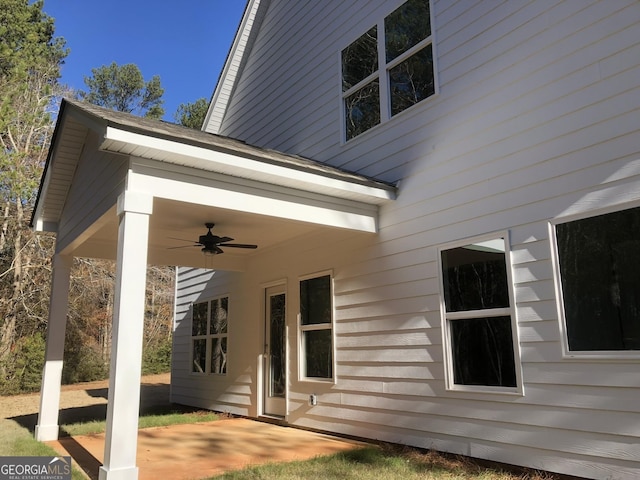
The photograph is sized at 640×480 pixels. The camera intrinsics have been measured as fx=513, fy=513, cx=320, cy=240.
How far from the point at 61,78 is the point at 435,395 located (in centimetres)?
2035

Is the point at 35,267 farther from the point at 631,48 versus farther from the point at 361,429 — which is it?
the point at 631,48

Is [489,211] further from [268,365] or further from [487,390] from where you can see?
[268,365]

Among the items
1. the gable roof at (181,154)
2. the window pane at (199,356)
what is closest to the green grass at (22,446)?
the gable roof at (181,154)

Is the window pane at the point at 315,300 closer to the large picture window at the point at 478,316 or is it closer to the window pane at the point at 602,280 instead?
the large picture window at the point at 478,316

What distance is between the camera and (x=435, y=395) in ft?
17.0

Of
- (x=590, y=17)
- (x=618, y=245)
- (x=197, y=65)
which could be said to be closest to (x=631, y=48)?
(x=590, y=17)

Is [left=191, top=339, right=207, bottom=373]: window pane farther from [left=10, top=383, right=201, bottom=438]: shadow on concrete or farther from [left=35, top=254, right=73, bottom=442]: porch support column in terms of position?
[left=35, top=254, right=73, bottom=442]: porch support column

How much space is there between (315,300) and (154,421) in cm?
346

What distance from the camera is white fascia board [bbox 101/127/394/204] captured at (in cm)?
427

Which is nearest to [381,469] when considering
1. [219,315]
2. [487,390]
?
[487,390]

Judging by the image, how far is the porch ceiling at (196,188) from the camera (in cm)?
448

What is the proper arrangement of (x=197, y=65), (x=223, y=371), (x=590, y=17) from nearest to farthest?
1. (x=590, y=17)
2. (x=223, y=371)
3. (x=197, y=65)

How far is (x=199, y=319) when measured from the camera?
10883mm

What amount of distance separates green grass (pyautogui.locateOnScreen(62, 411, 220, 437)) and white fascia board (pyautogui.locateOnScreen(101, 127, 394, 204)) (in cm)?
465
